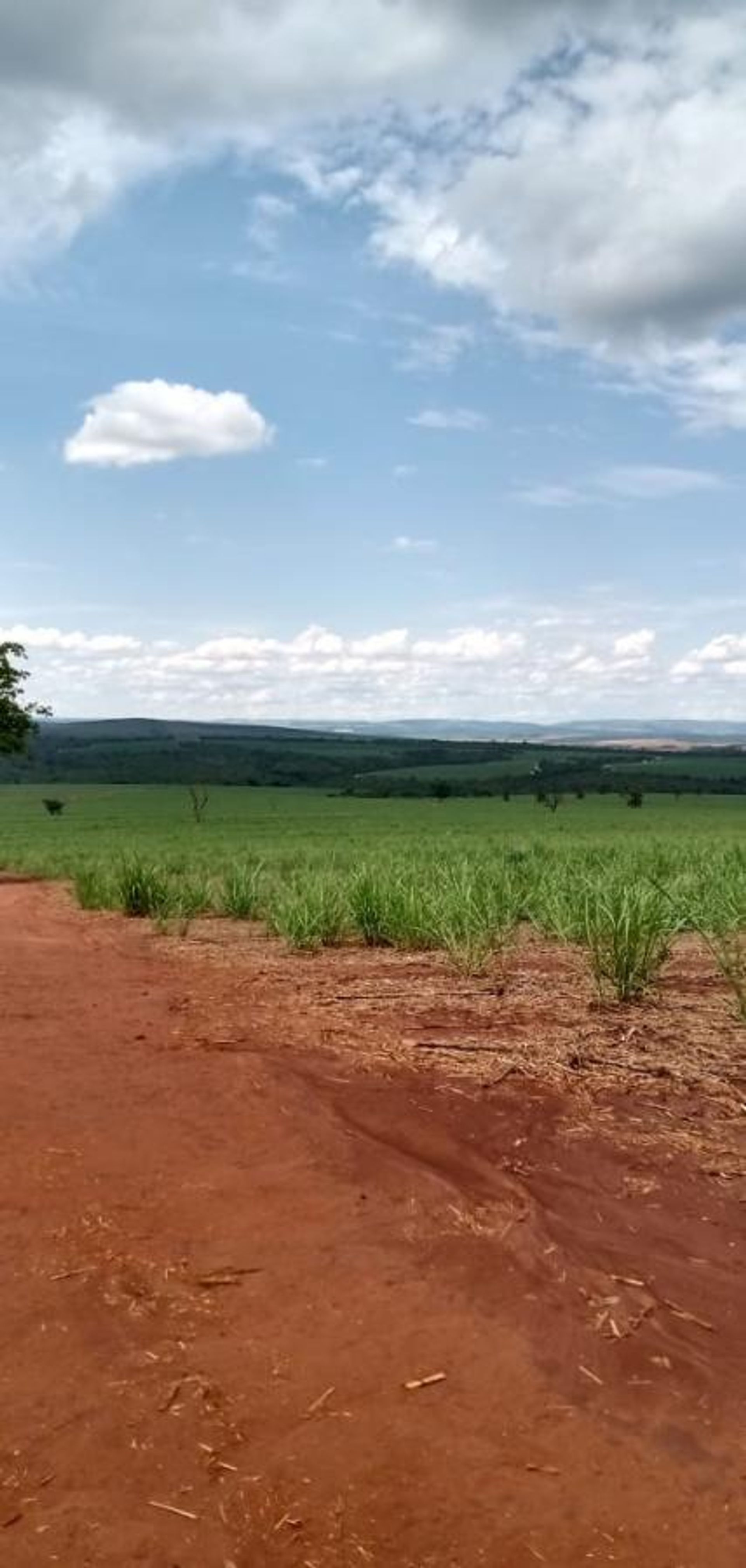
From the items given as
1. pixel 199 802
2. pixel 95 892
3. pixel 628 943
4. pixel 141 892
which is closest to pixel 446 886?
pixel 628 943

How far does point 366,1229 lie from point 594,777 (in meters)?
105

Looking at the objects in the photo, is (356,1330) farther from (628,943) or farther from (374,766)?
(374,766)

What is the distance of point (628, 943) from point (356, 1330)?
409 centimetres

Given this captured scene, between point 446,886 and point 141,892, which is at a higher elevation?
point 446,886

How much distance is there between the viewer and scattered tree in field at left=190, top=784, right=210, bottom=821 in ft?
167

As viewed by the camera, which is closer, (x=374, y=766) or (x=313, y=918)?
(x=313, y=918)

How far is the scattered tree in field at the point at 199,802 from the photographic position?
50816mm

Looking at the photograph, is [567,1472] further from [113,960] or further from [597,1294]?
[113,960]

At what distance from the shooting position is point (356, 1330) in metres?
3.06

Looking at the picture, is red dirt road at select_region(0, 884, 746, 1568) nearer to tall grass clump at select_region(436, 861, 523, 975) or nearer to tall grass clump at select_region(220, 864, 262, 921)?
tall grass clump at select_region(436, 861, 523, 975)

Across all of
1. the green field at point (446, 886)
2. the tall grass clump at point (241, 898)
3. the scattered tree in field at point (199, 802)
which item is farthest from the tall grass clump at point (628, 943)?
the scattered tree in field at point (199, 802)

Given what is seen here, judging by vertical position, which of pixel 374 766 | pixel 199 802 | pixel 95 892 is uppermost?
pixel 95 892

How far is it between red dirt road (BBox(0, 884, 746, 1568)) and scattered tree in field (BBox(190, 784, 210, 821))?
4187 centimetres

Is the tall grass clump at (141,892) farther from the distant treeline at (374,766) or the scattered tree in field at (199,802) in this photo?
the distant treeline at (374,766)
